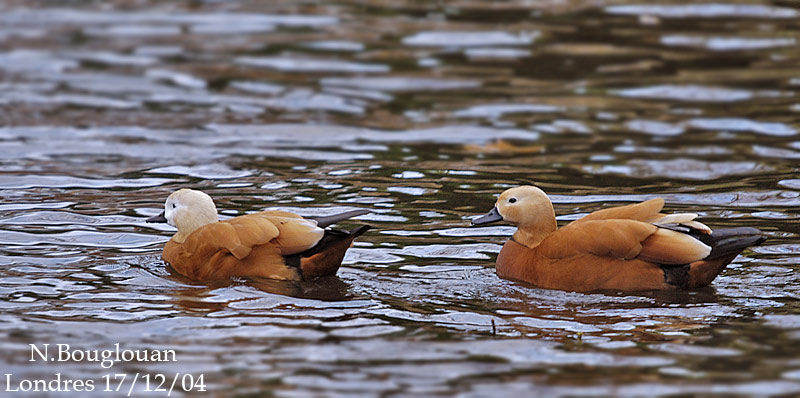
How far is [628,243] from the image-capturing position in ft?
21.6

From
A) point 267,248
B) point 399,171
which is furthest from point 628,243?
point 399,171

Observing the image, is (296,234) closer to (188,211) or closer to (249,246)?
(249,246)

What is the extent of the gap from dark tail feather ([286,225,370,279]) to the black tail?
2.00m

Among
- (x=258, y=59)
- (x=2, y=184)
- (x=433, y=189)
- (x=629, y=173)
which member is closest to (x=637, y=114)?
(x=629, y=173)

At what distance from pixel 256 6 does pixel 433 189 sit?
29.1 ft

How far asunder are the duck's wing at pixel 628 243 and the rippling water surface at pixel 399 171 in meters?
0.27

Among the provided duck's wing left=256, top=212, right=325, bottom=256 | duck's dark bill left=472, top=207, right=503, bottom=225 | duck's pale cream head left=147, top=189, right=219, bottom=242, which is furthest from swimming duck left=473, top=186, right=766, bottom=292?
duck's pale cream head left=147, top=189, right=219, bottom=242

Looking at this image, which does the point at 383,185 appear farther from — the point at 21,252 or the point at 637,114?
the point at 637,114

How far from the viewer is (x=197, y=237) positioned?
278 inches

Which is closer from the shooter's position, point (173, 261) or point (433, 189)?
point (173, 261)

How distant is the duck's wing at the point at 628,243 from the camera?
6.48 m

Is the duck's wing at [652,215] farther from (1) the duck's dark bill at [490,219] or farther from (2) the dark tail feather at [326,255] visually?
(2) the dark tail feather at [326,255]

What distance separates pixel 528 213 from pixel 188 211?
2.21m

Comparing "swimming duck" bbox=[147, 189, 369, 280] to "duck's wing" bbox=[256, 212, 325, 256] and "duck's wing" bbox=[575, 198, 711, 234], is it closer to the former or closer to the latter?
"duck's wing" bbox=[256, 212, 325, 256]
